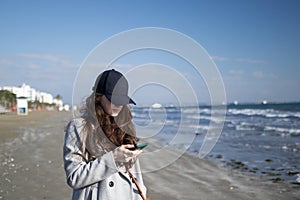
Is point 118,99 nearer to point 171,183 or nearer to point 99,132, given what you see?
point 99,132

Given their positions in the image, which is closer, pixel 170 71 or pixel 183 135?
pixel 170 71

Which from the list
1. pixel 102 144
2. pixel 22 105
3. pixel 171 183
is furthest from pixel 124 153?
pixel 22 105

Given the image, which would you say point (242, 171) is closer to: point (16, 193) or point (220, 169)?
point (220, 169)

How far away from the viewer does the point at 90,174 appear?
1966 millimetres

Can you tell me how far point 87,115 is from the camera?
2.13 metres

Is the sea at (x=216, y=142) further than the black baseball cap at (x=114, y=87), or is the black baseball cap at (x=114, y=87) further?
the sea at (x=216, y=142)

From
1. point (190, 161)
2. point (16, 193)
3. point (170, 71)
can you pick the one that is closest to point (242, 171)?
point (190, 161)

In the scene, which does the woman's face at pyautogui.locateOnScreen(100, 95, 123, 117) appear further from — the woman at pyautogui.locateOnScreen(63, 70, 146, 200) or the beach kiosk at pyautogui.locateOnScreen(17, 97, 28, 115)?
the beach kiosk at pyautogui.locateOnScreen(17, 97, 28, 115)

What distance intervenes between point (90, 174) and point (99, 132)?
26cm

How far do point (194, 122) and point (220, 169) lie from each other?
7820 millimetres

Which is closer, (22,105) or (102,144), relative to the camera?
(102,144)

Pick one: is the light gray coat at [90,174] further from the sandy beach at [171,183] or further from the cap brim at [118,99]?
the sandy beach at [171,183]

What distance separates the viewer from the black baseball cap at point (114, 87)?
2082 mm

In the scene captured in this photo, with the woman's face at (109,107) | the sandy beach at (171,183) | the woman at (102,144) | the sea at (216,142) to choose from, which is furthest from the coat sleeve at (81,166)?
the sandy beach at (171,183)
